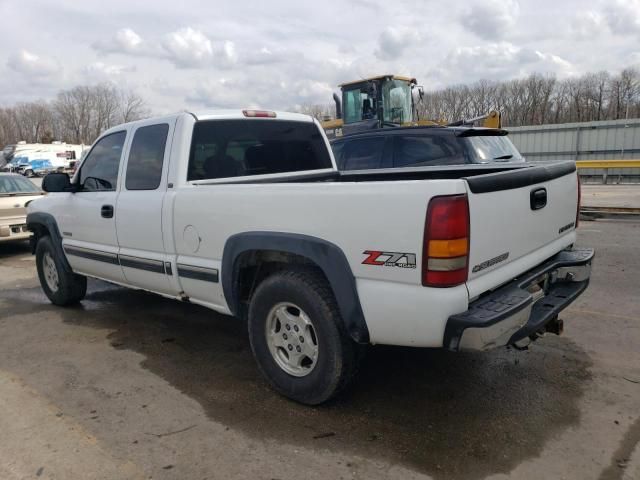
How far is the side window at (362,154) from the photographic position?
771 centimetres

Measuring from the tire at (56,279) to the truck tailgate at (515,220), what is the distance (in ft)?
15.1

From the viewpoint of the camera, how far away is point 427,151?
723 cm

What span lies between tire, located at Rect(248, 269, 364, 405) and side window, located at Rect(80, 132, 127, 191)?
2235mm

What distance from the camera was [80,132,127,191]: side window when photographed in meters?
4.77

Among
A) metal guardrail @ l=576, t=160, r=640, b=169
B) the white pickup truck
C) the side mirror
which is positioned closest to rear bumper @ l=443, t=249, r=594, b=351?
the white pickup truck

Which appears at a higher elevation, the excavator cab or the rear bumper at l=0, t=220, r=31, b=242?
the excavator cab

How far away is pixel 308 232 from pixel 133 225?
2.01 m

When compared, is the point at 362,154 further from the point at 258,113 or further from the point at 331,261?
the point at 331,261

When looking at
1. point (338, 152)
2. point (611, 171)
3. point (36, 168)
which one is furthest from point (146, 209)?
point (36, 168)

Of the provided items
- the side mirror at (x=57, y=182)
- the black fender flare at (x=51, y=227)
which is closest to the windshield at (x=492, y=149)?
the side mirror at (x=57, y=182)

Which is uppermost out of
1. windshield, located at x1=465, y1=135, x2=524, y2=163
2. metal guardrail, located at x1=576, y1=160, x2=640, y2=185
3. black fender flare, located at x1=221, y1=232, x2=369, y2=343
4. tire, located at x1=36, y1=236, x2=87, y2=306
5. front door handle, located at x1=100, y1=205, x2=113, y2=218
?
windshield, located at x1=465, y1=135, x2=524, y2=163

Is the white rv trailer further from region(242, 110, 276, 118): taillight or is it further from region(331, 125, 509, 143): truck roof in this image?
region(242, 110, 276, 118): taillight

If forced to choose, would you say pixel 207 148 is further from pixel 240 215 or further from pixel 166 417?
pixel 166 417

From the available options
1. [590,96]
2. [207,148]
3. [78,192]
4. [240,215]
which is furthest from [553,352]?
[590,96]
